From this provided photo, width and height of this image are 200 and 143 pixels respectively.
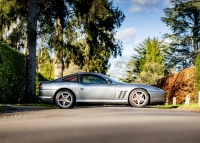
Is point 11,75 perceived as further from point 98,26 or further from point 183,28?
point 183,28

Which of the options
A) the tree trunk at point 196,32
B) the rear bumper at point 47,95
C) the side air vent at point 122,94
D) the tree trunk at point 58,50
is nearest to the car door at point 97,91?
the side air vent at point 122,94

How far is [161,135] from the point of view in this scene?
14.5 feet

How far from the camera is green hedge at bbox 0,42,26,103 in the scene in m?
16.0

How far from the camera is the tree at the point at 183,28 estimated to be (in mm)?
37969

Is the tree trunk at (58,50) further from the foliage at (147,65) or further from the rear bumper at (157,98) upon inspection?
the foliage at (147,65)

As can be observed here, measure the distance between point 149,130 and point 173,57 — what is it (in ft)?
122

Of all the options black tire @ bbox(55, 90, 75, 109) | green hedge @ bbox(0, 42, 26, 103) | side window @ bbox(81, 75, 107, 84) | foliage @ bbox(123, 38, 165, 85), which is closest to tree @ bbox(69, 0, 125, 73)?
green hedge @ bbox(0, 42, 26, 103)

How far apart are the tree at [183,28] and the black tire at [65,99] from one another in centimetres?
2823

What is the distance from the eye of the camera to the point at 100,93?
11727 millimetres

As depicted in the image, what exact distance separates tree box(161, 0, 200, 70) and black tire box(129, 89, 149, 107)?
2731cm

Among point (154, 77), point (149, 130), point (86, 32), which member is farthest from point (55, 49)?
point (154, 77)

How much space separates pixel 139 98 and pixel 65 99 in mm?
2640

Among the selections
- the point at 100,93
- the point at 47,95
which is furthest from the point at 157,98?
the point at 47,95

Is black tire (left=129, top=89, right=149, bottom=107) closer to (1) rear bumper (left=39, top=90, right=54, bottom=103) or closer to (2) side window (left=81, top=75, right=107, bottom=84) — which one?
(2) side window (left=81, top=75, right=107, bottom=84)
